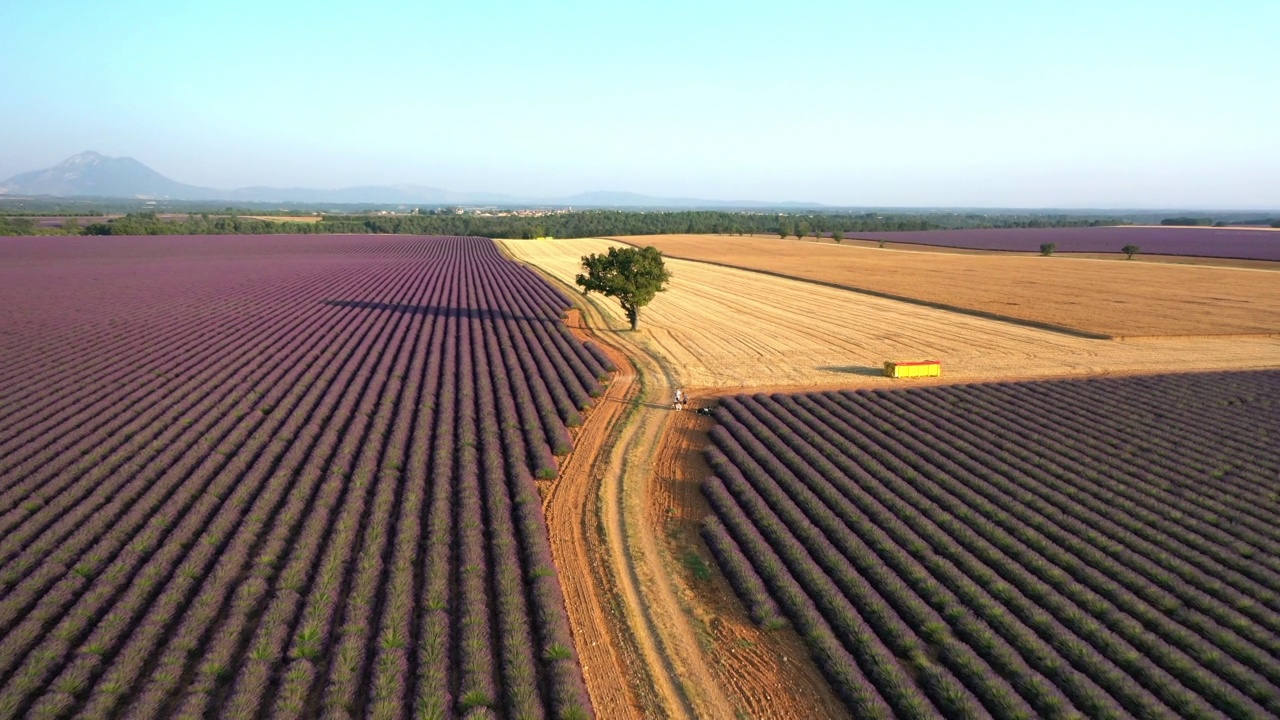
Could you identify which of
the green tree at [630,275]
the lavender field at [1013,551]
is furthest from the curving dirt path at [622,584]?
the green tree at [630,275]

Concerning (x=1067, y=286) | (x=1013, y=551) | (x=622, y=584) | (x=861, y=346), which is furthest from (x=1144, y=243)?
(x=622, y=584)

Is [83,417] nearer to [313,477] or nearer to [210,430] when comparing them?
[210,430]

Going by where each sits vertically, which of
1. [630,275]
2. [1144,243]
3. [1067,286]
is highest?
[1144,243]

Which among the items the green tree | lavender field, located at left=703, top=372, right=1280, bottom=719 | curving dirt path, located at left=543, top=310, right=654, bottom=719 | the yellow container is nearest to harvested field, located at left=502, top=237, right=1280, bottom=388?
the yellow container

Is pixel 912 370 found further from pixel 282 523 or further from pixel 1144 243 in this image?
pixel 1144 243

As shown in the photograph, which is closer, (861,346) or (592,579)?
(592,579)
